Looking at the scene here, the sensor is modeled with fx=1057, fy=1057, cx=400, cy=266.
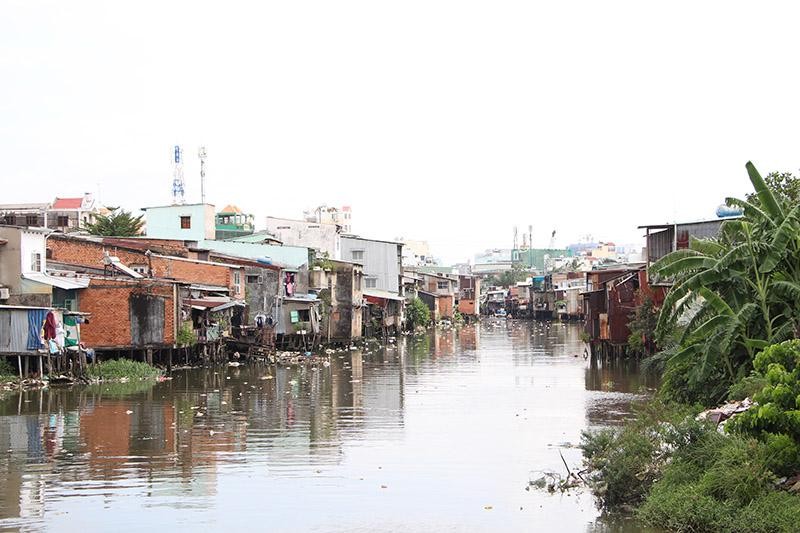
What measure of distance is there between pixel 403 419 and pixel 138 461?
760cm

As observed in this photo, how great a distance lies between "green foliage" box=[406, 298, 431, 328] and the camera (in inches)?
3115

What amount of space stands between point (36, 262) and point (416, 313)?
47647 millimetres

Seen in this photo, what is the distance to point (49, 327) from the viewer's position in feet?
101

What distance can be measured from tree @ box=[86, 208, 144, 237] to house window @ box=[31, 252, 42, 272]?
21782 millimetres

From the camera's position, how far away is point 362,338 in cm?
6222

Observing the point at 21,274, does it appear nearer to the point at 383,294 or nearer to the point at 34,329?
the point at 34,329

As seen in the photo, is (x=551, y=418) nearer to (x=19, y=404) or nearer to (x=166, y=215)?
(x=19, y=404)

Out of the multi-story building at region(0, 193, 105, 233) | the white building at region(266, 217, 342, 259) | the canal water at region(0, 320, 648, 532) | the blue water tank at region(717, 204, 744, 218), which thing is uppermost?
the multi-story building at region(0, 193, 105, 233)

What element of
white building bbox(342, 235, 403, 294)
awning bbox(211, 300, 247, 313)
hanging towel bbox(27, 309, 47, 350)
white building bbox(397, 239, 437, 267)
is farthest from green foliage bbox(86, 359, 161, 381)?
white building bbox(397, 239, 437, 267)

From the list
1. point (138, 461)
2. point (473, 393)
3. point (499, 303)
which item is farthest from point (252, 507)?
point (499, 303)

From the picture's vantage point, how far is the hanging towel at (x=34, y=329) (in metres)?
30.5

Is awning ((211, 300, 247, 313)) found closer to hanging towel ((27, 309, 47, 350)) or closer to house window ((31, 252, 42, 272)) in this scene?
house window ((31, 252, 42, 272))

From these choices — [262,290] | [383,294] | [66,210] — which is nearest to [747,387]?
[262,290]

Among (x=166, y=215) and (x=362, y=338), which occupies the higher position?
(x=166, y=215)
